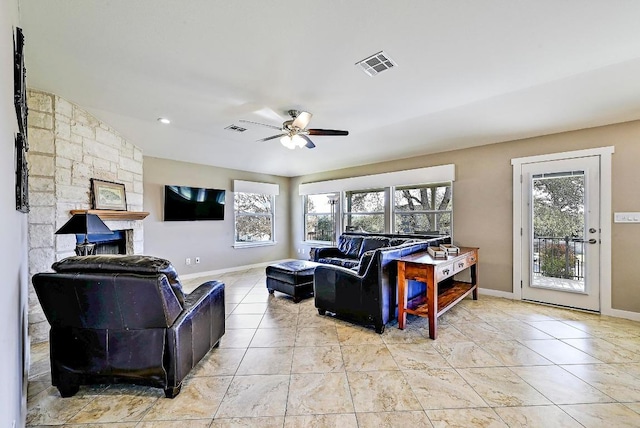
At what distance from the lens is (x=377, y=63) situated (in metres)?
2.52

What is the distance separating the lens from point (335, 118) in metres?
3.88

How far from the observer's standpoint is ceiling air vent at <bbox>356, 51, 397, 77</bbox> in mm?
2410

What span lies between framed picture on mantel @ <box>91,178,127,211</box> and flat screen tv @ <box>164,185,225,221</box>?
1.02 metres

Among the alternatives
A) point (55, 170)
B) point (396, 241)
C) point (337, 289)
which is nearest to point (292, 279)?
point (337, 289)

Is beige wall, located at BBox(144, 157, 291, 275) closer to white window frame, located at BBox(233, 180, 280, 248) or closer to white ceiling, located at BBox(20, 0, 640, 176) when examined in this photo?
white window frame, located at BBox(233, 180, 280, 248)

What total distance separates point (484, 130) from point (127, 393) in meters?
4.93

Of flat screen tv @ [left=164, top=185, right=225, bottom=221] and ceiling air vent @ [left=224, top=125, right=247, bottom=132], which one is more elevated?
ceiling air vent @ [left=224, top=125, right=247, bottom=132]

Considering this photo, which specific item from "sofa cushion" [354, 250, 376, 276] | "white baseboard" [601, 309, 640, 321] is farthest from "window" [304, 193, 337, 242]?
"white baseboard" [601, 309, 640, 321]

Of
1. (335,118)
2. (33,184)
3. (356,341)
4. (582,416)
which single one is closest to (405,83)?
(335,118)

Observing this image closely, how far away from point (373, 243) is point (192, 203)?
365 centimetres

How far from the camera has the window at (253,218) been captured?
6.43m

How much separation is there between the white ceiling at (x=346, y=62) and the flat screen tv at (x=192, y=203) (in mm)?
1325

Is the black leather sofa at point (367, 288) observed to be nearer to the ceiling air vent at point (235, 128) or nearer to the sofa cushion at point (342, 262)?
the sofa cushion at point (342, 262)

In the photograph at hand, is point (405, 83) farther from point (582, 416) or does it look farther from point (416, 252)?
point (582, 416)
